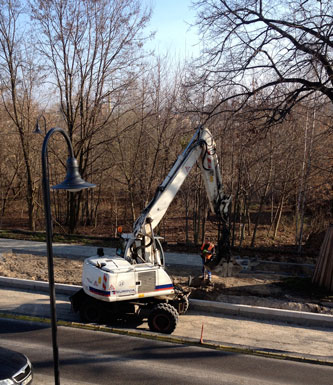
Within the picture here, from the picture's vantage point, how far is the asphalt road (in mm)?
7840

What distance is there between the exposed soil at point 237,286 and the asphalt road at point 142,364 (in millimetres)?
3147

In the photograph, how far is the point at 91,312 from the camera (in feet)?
34.3

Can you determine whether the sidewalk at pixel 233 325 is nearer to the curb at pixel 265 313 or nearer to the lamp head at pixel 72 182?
the curb at pixel 265 313

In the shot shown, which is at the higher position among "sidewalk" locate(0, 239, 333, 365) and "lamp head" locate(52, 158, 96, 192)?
"lamp head" locate(52, 158, 96, 192)

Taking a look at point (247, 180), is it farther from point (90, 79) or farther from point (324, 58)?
point (90, 79)

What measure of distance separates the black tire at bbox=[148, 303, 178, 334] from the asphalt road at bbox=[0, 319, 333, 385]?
41 cm

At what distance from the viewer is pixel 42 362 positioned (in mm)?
8398

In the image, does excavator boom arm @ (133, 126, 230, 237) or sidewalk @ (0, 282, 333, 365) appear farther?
excavator boom arm @ (133, 126, 230, 237)

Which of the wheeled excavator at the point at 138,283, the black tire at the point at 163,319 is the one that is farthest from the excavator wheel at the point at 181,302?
the black tire at the point at 163,319

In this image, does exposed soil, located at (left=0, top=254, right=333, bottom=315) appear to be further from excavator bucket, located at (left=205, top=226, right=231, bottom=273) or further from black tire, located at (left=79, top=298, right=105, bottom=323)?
black tire, located at (left=79, top=298, right=105, bottom=323)

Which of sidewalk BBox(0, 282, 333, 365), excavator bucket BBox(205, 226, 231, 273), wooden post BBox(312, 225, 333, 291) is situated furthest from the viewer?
excavator bucket BBox(205, 226, 231, 273)

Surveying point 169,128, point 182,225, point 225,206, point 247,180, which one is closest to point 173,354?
point 225,206

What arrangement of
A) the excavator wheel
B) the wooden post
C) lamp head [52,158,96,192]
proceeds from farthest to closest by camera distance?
the wooden post
the excavator wheel
lamp head [52,158,96,192]

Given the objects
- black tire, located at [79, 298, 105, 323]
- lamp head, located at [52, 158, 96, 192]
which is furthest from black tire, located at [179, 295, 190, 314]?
lamp head, located at [52, 158, 96, 192]
